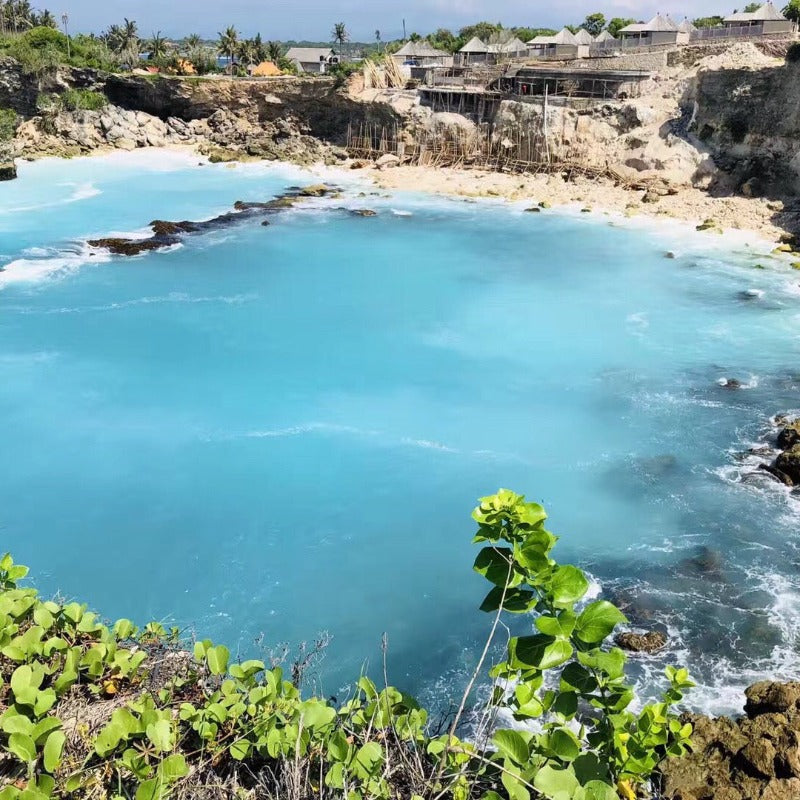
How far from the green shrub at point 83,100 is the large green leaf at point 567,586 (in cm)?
6588

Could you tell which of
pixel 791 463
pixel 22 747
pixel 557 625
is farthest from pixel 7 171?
pixel 557 625

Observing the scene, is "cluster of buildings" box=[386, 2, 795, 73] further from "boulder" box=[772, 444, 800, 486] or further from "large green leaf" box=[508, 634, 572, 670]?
"large green leaf" box=[508, 634, 572, 670]

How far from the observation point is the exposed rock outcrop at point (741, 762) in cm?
822

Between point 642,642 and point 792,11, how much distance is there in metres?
48.5

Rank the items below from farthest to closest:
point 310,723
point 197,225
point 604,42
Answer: point 604,42, point 197,225, point 310,723

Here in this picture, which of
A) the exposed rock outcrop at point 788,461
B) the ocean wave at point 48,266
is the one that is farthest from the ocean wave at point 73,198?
→ the exposed rock outcrop at point 788,461

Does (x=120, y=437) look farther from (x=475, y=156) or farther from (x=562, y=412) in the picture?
(x=475, y=156)

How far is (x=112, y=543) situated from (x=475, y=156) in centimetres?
4381

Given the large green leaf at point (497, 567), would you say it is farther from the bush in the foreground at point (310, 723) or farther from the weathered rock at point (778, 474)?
the weathered rock at point (778, 474)

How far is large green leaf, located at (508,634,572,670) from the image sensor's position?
14.5 ft

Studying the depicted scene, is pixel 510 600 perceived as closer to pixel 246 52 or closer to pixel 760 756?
pixel 760 756

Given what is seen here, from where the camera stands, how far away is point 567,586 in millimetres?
4570

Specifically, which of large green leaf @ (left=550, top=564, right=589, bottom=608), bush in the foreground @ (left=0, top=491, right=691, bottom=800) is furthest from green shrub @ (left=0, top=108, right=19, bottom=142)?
large green leaf @ (left=550, top=564, right=589, bottom=608)

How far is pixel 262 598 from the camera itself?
14312mm
